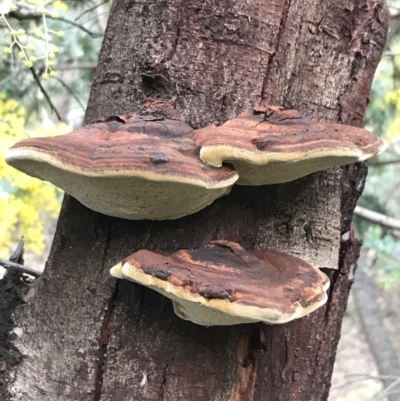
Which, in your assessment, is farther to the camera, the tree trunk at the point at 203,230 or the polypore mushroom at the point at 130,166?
the tree trunk at the point at 203,230

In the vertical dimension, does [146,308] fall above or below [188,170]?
below

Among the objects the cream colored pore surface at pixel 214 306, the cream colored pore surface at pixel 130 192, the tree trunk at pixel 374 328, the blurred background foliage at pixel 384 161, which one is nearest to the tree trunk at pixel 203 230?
the cream colored pore surface at pixel 130 192

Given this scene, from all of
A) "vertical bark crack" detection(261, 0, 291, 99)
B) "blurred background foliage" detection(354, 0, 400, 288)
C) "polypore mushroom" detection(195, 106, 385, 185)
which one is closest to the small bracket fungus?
"polypore mushroom" detection(195, 106, 385, 185)

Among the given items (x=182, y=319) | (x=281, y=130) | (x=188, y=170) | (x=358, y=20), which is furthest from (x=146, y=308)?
(x=358, y=20)

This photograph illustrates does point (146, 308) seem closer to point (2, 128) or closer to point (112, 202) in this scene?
point (112, 202)

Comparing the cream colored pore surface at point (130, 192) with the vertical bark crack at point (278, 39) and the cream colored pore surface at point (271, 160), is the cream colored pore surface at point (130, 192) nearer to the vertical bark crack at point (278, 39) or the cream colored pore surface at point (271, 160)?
the cream colored pore surface at point (271, 160)
